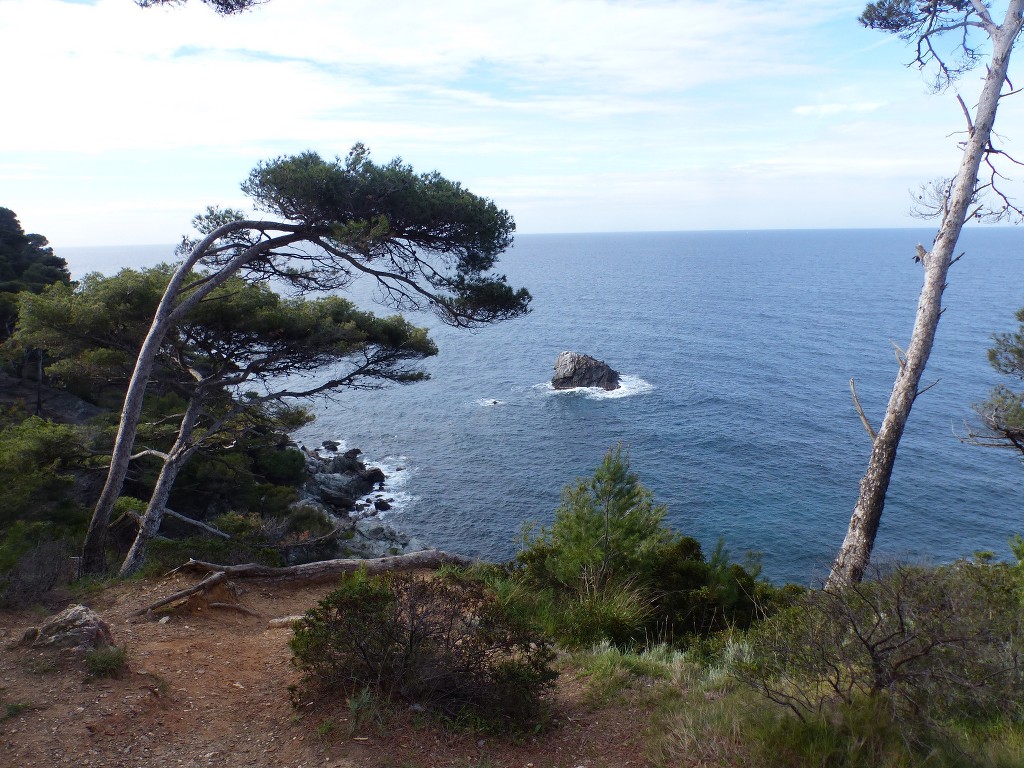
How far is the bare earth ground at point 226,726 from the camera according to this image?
13.9 ft

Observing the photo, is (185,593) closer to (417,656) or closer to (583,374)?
(417,656)

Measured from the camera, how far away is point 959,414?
4131cm

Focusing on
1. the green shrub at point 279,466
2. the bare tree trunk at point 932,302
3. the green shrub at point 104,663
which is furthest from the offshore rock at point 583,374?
the green shrub at point 104,663

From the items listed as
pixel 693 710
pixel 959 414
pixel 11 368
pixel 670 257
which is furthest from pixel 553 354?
pixel 670 257

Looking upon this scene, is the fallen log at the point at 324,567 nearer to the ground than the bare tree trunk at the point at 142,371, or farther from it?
nearer to the ground

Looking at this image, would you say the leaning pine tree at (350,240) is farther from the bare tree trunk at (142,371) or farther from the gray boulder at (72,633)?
the gray boulder at (72,633)

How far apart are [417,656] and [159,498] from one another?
26.7 ft

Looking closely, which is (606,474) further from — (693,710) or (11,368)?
(11,368)

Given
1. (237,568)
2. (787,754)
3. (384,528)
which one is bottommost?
(384,528)

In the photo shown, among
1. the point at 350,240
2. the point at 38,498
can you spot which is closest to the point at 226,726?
the point at 350,240

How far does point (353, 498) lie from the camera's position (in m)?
34.4

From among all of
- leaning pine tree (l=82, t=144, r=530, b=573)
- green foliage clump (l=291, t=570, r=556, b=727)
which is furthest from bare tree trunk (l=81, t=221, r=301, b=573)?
green foliage clump (l=291, t=570, r=556, b=727)

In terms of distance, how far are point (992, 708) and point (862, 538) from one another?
482 cm

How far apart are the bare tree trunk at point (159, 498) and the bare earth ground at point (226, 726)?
14.7 feet
